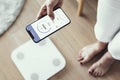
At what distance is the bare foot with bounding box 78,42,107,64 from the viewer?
3.40 ft

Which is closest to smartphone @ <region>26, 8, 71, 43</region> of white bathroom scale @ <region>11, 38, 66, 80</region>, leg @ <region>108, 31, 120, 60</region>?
white bathroom scale @ <region>11, 38, 66, 80</region>

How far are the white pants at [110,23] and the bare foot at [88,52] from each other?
177 mm

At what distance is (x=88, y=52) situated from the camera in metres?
1.06

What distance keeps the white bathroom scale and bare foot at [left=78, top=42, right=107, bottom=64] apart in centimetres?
8

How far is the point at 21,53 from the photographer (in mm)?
1088

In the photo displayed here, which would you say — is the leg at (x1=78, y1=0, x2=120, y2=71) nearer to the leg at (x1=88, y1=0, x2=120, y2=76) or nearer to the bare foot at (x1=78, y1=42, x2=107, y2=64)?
the leg at (x1=88, y1=0, x2=120, y2=76)

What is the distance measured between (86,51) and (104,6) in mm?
430

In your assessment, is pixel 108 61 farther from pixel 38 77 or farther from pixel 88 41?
pixel 38 77

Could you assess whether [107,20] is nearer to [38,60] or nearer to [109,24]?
[109,24]

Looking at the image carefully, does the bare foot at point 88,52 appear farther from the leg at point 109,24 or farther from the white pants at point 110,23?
the white pants at point 110,23

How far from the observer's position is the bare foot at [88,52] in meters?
1.04

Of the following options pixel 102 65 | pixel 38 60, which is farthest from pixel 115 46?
pixel 38 60

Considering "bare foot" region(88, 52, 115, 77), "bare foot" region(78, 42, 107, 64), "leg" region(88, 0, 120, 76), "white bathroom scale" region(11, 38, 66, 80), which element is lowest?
"bare foot" region(88, 52, 115, 77)

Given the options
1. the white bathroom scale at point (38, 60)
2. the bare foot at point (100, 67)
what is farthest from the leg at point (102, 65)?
the white bathroom scale at point (38, 60)
